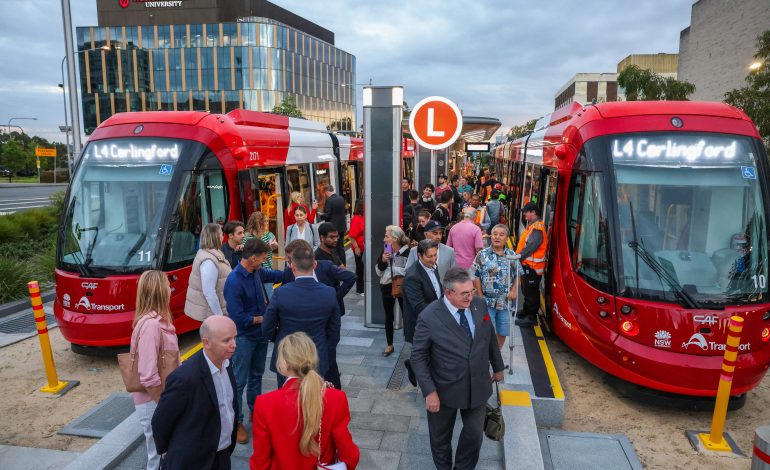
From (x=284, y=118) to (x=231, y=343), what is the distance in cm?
1009

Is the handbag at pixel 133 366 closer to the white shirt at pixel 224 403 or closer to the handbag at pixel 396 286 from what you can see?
the white shirt at pixel 224 403

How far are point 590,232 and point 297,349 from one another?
15.7ft

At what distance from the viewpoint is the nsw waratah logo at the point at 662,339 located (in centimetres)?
580

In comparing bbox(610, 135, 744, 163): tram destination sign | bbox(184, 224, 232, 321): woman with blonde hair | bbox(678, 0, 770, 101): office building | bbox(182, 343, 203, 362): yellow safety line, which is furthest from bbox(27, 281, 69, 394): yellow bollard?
bbox(678, 0, 770, 101): office building

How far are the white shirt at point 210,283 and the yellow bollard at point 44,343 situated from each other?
2342mm

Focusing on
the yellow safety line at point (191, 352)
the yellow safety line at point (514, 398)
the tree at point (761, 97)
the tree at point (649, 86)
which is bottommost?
the yellow safety line at point (191, 352)

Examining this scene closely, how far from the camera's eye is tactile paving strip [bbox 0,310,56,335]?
875cm

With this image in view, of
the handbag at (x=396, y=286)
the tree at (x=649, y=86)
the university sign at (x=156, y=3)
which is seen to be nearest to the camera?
the handbag at (x=396, y=286)

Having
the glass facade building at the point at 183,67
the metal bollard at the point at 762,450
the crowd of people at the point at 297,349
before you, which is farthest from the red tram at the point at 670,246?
the glass facade building at the point at 183,67

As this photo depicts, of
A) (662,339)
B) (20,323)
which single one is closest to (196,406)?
(662,339)

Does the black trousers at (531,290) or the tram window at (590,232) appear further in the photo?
the black trousers at (531,290)

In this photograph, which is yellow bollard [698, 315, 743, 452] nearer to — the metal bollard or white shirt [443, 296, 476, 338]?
the metal bollard

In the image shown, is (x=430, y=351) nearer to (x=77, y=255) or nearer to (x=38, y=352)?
(x=77, y=255)

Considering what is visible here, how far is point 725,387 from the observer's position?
17.4ft
